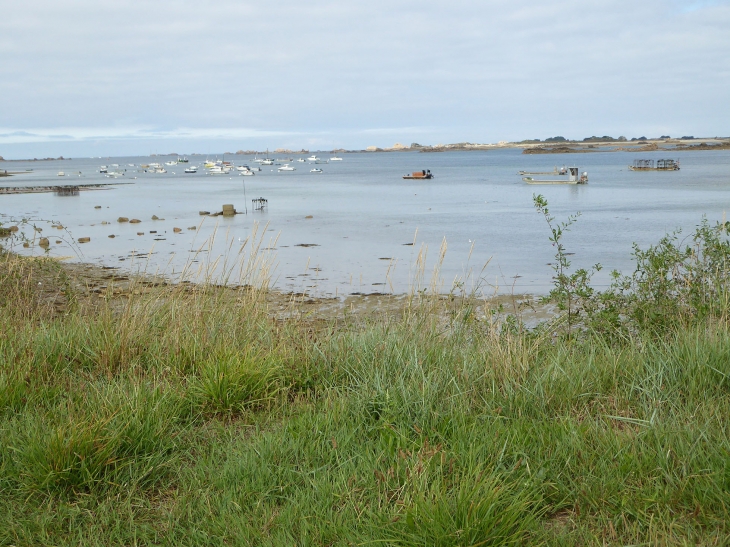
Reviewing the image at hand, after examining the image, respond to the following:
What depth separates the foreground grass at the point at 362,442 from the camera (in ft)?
10.4

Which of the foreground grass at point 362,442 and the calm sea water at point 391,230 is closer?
the foreground grass at point 362,442

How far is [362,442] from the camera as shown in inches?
157

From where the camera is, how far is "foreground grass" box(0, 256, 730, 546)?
317 centimetres

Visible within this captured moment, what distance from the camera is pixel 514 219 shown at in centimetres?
3662

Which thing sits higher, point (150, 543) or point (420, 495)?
point (420, 495)

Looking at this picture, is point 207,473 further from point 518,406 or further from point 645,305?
point 645,305

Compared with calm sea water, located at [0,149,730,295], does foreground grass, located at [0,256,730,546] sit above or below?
above

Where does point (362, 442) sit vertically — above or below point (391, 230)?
above

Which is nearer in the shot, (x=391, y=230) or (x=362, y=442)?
(x=362, y=442)

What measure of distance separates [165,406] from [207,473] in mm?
844

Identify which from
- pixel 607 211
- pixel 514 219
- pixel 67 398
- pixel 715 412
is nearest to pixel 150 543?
pixel 67 398

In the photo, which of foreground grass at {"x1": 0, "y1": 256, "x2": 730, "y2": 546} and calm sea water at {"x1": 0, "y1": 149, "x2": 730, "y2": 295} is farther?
calm sea water at {"x1": 0, "y1": 149, "x2": 730, "y2": 295}

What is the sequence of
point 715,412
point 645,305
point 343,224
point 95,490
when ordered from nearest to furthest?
point 95,490, point 715,412, point 645,305, point 343,224

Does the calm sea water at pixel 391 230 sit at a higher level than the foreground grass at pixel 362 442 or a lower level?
lower
